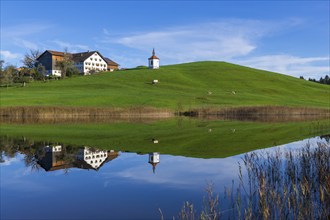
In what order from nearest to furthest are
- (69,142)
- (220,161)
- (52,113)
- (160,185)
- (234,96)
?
(160,185) → (220,161) → (69,142) → (52,113) → (234,96)

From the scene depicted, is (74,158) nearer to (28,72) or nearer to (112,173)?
(112,173)

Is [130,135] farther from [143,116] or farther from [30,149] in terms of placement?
[143,116]

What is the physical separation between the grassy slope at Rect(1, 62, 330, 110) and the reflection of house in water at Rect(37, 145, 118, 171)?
5097cm

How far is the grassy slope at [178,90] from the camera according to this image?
281ft

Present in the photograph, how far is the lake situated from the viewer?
47.4 ft

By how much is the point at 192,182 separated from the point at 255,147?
13.8 metres

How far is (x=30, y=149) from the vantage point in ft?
102

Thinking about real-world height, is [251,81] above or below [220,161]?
above

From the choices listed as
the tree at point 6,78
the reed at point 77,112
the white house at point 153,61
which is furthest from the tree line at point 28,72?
the reed at point 77,112

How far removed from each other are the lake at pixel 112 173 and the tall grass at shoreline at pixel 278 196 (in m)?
1.25

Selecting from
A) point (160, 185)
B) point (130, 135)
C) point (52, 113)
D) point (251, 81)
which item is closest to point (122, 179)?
point (160, 185)

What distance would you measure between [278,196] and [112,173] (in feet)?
39.6

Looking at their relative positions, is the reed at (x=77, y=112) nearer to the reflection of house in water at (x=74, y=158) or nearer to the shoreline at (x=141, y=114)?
the shoreline at (x=141, y=114)

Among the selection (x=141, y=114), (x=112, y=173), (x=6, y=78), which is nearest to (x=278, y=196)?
(x=112, y=173)
